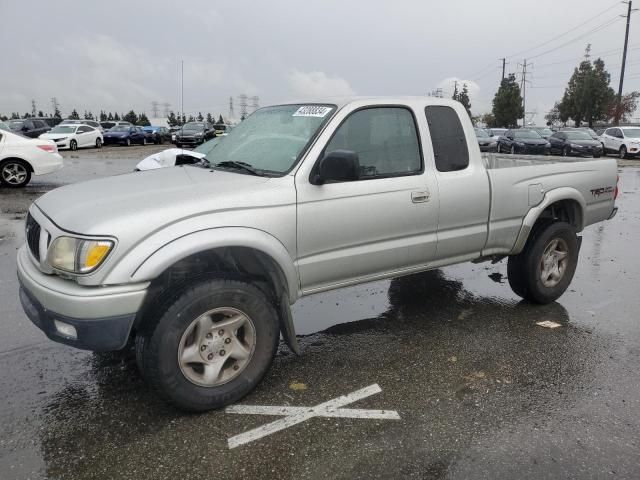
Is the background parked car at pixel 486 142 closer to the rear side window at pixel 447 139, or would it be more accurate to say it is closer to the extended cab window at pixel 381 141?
the rear side window at pixel 447 139

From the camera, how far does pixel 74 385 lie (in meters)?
3.57

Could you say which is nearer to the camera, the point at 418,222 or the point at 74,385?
the point at 74,385

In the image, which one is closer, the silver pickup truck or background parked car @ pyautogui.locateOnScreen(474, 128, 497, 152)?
the silver pickup truck

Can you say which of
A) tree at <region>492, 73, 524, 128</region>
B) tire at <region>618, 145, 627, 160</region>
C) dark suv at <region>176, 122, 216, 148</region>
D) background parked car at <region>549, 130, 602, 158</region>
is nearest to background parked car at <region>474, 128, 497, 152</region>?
background parked car at <region>549, 130, 602, 158</region>

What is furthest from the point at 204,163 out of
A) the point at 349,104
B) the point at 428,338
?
the point at 428,338

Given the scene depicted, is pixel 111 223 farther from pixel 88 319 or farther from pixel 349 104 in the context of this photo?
pixel 349 104

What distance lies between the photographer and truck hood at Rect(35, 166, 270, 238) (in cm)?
290

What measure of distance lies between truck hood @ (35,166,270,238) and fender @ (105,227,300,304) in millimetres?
136

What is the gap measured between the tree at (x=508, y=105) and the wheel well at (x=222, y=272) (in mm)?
64483

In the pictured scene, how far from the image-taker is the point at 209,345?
10.4 ft

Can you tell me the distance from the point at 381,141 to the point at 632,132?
27.3 meters

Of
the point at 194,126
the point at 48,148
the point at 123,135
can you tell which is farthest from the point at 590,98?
the point at 48,148

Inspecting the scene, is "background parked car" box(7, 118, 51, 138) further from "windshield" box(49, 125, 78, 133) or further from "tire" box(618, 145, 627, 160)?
"tire" box(618, 145, 627, 160)

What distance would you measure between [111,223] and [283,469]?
61.9 inches
